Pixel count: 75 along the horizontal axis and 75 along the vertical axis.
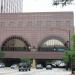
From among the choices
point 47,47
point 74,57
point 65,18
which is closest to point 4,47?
point 47,47

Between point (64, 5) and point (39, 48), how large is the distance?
374 feet

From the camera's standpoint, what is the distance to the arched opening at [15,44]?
4807 inches

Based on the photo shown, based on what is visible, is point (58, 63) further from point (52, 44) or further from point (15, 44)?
point (15, 44)

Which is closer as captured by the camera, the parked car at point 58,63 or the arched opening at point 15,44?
the parked car at point 58,63

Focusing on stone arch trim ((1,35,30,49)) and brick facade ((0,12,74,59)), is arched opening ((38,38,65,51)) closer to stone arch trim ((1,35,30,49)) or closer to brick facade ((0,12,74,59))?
brick facade ((0,12,74,59))

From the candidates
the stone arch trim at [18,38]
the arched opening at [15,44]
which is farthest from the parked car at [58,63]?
the stone arch trim at [18,38]

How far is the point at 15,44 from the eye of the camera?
12225cm

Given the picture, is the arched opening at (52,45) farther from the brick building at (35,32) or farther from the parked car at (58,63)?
the parked car at (58,63)

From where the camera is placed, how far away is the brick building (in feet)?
395

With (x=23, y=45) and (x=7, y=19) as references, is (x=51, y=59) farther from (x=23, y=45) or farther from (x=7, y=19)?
(x=7, y=19)

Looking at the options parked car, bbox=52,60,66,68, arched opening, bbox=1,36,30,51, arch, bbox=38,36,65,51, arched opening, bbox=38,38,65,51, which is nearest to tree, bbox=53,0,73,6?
parked car, bbox=52,60,66,68

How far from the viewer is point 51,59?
390 feet

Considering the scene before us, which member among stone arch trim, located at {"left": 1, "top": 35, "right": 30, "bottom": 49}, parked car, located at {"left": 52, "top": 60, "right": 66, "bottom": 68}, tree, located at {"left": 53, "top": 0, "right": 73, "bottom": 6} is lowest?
parked car, located at {"left": 52, "top": 60, "right": 66, "bottom": 68}

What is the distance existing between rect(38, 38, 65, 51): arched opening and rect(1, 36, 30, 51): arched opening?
5.38 m
